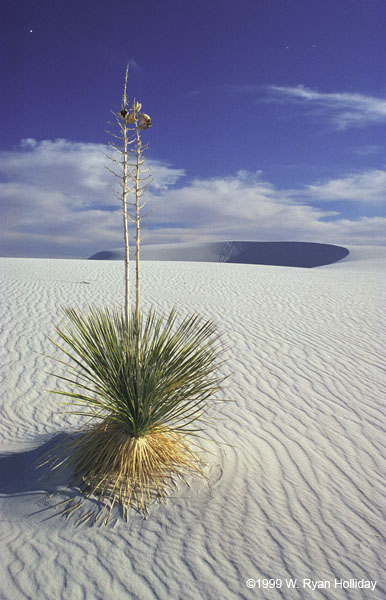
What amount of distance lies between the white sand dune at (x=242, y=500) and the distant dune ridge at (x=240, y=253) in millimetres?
56848

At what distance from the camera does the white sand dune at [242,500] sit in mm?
2535

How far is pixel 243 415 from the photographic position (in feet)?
16.4

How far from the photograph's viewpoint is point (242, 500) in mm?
3232

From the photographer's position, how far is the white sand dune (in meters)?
2.54

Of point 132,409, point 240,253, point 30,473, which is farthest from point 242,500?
point 240,253

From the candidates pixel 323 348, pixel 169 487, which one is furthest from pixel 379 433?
pixel 323 348

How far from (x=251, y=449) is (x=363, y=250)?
47.6 metres

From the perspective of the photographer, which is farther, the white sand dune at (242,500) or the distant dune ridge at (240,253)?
the distant dune ridge at (240,253)

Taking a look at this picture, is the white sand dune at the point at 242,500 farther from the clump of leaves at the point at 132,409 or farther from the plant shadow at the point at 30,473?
the clump of leaves at the point at 132,409

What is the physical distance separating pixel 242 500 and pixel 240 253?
2811 inches

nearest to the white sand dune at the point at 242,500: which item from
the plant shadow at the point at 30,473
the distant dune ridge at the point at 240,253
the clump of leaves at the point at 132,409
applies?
the plant shadow at the point at 30,473

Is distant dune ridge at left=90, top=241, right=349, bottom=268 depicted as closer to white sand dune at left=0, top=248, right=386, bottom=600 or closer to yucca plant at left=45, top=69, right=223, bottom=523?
white sand dune at left=0, top=248, right=386, bottom=600

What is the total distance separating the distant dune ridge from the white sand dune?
56.8 m

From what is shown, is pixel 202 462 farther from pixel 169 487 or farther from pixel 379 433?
pixel 379 433
